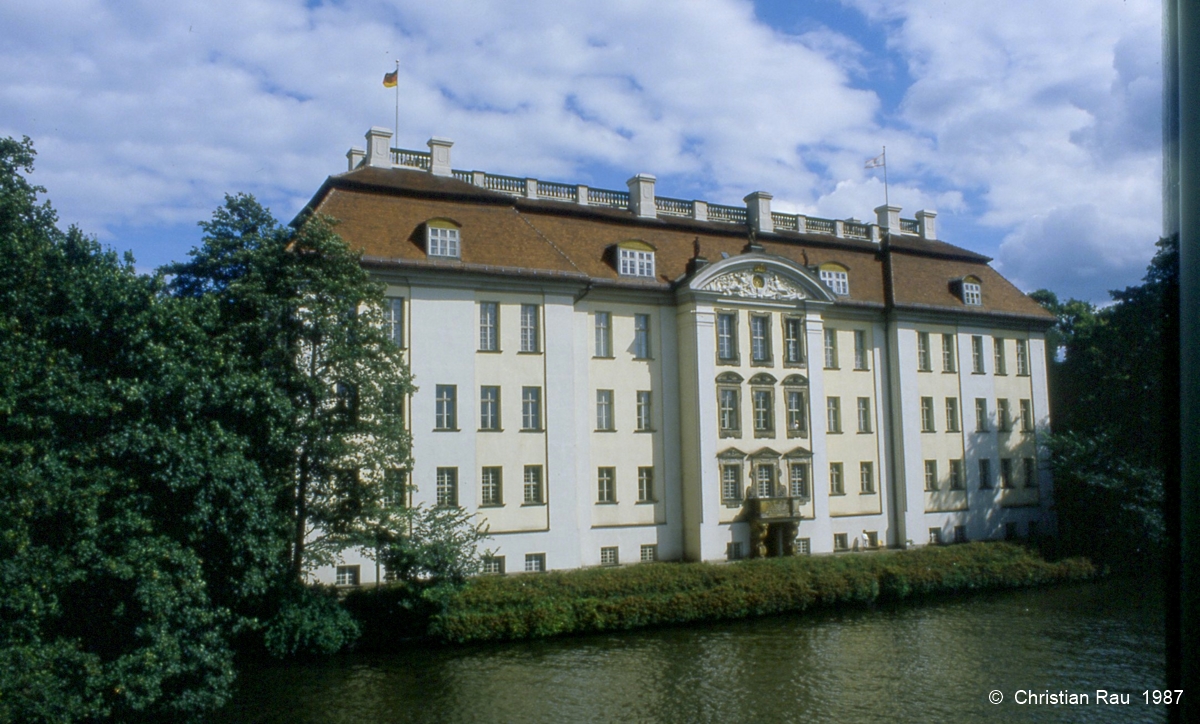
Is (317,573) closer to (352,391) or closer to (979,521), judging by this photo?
(352,391)

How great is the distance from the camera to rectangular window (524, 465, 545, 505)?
32.1 m

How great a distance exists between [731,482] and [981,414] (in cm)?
1579

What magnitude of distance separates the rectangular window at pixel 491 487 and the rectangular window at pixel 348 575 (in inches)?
192

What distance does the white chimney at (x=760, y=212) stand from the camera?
138ft

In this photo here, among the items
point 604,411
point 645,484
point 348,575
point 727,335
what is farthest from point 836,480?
point 348,575

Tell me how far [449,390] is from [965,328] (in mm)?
26746

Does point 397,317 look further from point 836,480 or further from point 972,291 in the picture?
point 972,291

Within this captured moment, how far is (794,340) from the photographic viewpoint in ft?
127

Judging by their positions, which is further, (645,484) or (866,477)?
(866,477)

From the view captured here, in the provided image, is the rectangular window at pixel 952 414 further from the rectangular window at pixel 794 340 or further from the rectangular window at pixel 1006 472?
the rectangular window at pixel 794 340

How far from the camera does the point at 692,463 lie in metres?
36.0

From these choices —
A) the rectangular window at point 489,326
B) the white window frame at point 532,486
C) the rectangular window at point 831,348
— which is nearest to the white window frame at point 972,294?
the rectangular window at point 831,348

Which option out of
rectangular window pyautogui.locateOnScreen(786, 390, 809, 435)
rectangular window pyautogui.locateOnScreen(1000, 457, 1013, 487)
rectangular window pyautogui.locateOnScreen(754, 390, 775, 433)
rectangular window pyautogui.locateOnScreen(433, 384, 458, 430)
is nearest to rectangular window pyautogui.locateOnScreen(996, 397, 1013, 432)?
rectangular window pyautogui.locateOnScreen(1000, 457, 1013, 487)

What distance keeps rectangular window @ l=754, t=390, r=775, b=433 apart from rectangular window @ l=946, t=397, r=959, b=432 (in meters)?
11.0
